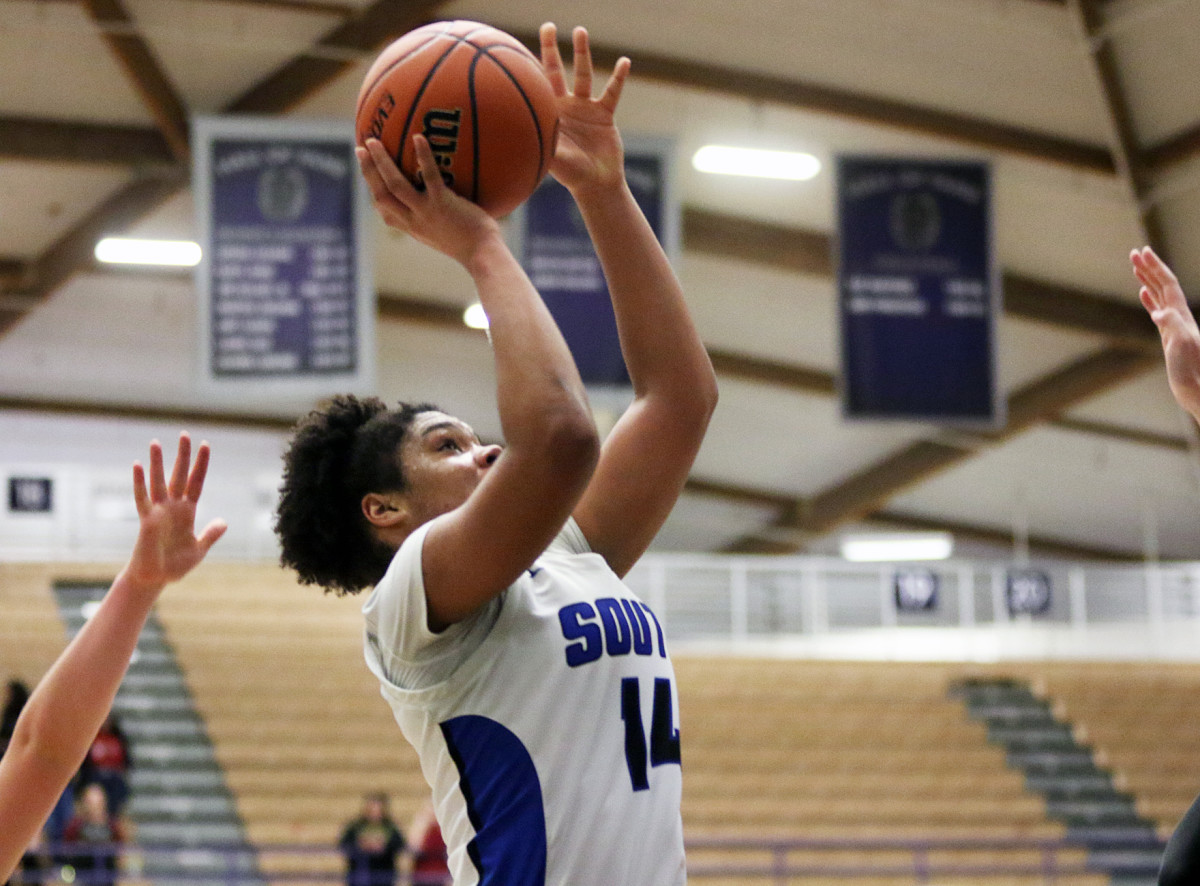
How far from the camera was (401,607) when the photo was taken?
5.93 feet

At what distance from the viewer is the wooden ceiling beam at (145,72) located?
10.7 meters

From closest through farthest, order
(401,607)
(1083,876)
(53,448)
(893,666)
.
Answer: (401,607) < (1083,876) < (893,666) < (53,448)

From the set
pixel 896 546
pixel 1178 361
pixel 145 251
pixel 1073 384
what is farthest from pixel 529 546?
pixel 896 546

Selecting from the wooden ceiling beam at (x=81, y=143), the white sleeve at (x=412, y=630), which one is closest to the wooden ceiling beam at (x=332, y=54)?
the wooden ceiling beam at (x=81, y=143)

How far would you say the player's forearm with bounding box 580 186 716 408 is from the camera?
2.21 metres

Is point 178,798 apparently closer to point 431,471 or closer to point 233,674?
point 233,674

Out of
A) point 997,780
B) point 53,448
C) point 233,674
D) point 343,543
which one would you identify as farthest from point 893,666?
point 343,543

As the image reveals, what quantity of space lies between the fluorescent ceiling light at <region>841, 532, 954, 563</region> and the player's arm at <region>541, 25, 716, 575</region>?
20581 millimetres

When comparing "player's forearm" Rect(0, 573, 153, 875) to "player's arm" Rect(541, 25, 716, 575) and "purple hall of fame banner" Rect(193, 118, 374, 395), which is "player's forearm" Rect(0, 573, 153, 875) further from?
"purple hall of fame banner" Rect(193, 118, 374, 395)

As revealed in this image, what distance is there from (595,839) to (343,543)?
545 millimetres

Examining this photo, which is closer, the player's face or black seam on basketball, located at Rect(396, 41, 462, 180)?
black seam on basketball, located at Rect(396, 41, 462, 180)

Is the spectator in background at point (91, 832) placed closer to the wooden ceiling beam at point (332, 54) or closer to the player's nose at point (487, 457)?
the wooden ceiling beam at point (332, 54)

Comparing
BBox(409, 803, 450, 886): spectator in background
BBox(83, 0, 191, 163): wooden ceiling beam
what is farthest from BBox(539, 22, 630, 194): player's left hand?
BBox(83, 0, 191, 163): wooden ceiling beam

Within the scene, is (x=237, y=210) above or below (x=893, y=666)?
above
